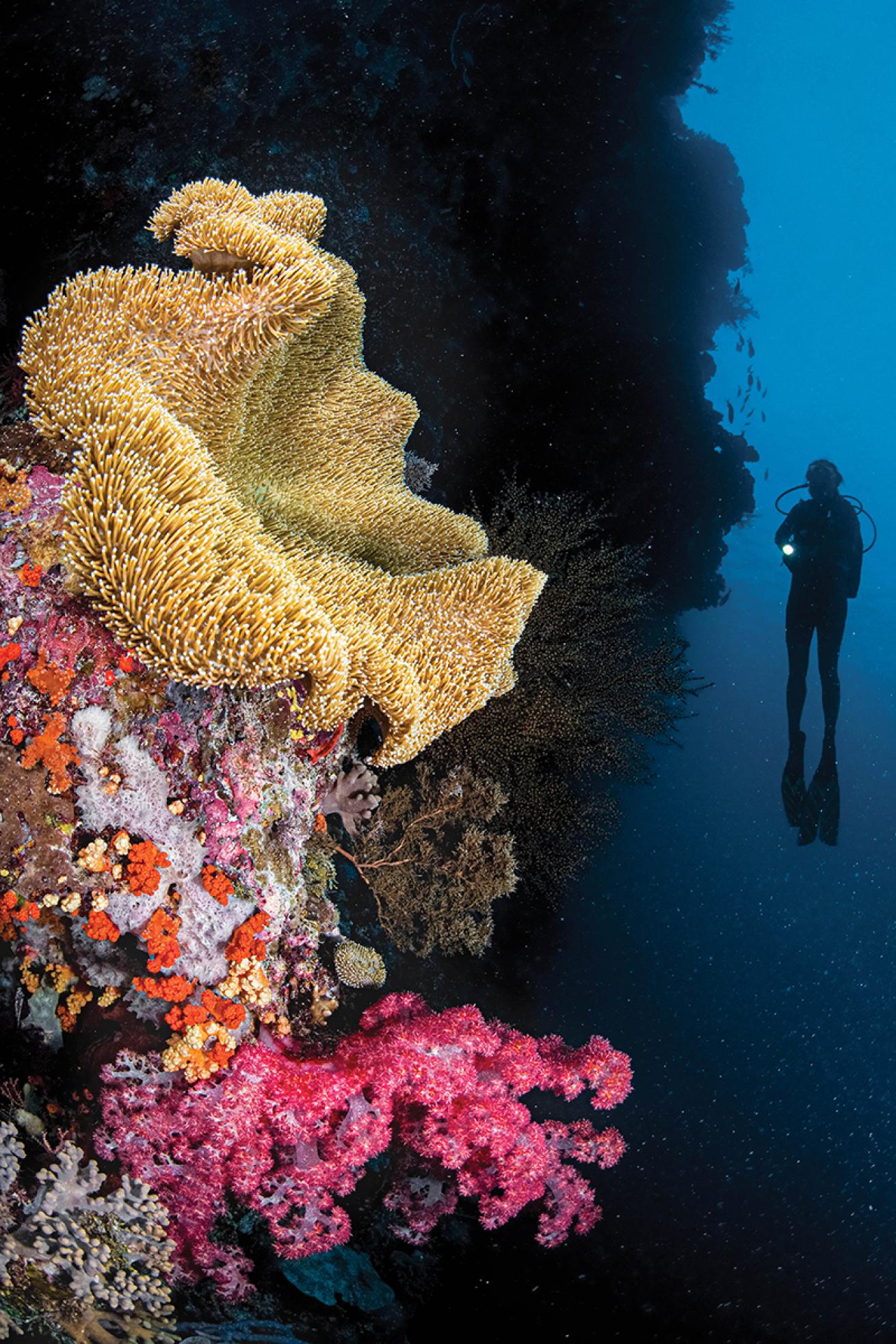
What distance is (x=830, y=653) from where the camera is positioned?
4094 millimetres

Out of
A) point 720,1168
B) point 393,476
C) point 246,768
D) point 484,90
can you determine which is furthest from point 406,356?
point 720,1168

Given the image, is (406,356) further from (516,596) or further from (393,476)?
(516,596)

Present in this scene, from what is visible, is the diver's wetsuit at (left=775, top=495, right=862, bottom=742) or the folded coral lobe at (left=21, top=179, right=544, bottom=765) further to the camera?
the diver's wetsuit at (left=775, top=495, right=862, bottom=742)

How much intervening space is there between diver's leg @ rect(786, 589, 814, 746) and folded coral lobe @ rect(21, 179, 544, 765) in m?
2.45

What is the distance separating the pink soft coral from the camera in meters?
2.01

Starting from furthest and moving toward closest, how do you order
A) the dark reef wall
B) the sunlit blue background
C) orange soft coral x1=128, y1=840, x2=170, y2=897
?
the sunlit blue background, the dark reef wall, orange soft coral x1=128, y1=840, x2=170, y2=897

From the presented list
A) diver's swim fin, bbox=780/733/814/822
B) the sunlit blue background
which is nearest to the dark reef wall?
the sunlit blue background

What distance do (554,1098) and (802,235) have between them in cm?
509

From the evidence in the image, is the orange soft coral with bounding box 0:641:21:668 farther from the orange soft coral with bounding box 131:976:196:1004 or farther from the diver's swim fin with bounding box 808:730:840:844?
the diver's swim fin with bounding box 808:730:840:844

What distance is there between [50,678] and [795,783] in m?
4.21

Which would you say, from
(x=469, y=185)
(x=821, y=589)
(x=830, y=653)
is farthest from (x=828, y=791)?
(x=469, y=185)

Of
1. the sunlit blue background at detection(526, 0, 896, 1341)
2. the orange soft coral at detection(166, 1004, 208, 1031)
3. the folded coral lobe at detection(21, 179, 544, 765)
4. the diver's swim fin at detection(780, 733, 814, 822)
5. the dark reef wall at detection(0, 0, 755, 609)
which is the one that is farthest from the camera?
the diver's swim fin at detection(780, 733, 814, 822)

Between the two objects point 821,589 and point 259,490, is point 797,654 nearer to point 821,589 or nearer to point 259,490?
point 821,589

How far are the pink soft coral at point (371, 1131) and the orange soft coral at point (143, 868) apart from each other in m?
0.56
